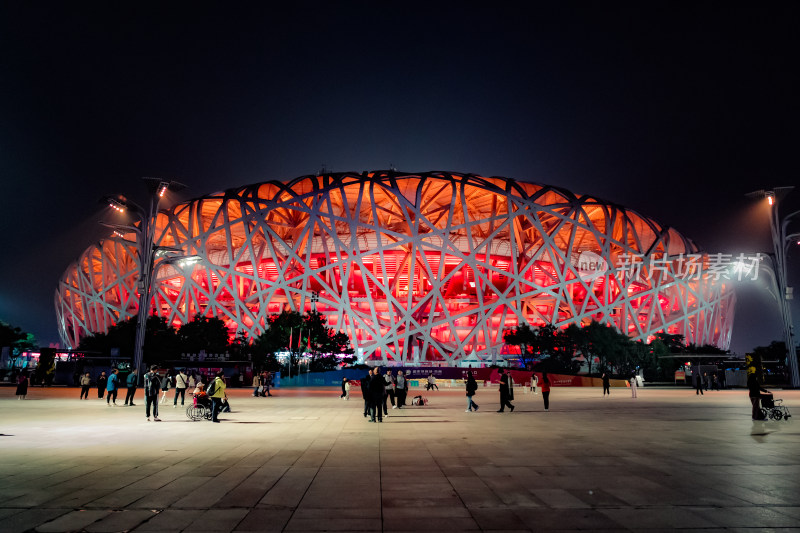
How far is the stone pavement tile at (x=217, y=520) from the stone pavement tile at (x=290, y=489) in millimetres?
377

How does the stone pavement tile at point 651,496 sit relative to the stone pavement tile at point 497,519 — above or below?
below

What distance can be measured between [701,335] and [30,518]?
80.6 m

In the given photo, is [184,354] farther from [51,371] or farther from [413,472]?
[413,472]

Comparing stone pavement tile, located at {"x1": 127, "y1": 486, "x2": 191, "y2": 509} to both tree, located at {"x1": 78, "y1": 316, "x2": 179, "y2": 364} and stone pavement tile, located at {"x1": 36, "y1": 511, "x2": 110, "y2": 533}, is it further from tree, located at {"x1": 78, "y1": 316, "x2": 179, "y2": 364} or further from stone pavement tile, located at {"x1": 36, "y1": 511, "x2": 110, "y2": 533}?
tree, located at {"x1": 78, "y1": 316, "x2": 179, "y2": 364}

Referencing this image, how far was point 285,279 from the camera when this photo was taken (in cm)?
6544

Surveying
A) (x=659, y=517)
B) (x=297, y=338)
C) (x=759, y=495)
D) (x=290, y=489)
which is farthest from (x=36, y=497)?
(x=297, y=338)

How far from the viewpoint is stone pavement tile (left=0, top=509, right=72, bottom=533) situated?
4550 mm

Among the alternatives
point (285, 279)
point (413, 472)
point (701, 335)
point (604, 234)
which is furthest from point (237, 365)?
point (701, 335)

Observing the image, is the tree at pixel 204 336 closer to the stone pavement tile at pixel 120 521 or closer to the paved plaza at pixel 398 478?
the paved plaza at pixel 398 478

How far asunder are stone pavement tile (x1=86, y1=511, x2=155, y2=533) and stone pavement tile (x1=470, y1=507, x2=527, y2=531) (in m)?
2.89

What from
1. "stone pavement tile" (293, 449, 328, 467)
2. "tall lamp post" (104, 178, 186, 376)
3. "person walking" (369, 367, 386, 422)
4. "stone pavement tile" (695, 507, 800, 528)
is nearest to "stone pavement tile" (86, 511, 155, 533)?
"stone pavement tile" (293, 449, 328, 467)

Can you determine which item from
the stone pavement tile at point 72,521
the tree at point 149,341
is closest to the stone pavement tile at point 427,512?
the stone pavement tile at point 72,521

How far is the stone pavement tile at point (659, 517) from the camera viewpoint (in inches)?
183

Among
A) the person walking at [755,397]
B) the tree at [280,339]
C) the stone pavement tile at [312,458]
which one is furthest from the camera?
the tree at [280,339]
